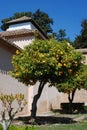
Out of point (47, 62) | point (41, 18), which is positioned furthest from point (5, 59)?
point (41, 18)

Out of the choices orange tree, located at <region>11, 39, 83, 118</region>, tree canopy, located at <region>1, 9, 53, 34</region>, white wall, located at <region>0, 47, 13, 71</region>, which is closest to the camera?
orange tree, located at <region>11, 39, 83, 118</region>

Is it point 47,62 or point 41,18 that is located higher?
point 41,18

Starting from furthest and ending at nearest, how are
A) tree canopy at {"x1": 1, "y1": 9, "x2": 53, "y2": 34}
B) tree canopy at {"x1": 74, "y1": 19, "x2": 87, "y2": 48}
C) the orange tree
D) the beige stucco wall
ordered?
tree canopy at {"x1": 1, "y1": 9, "x2": 53, "y2": 34} < tree canopy at {"x1": 74, "y1": 19, "x2": 87, "y2": 48} < the beige stucco wall < the orange tree

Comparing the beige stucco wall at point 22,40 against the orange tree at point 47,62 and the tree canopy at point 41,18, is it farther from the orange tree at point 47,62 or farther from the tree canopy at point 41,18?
the tree canopy at point 41,18

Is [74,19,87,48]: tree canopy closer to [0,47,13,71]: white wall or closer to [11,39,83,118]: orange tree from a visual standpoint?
[0,47,13,71]: white wall

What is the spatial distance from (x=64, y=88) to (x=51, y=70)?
8.47m

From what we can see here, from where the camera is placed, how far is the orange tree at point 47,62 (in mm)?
14359

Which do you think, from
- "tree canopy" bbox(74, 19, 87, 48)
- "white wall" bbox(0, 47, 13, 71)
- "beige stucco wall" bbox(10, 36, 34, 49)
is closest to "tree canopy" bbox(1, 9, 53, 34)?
"tree canopy" bbox(74, 19, 87, 48)

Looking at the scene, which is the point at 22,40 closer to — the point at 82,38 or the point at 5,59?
the point at 5,59

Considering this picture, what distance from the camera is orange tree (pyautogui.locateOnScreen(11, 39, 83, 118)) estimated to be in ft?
47.1

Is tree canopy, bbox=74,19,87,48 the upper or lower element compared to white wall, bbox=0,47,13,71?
upper

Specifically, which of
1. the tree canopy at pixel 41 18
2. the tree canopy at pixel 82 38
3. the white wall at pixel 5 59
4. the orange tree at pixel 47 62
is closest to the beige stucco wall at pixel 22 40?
the white wall at pixel 5 59

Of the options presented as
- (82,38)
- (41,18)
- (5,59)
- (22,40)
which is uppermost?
(41,18)

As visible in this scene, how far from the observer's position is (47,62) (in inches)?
561
